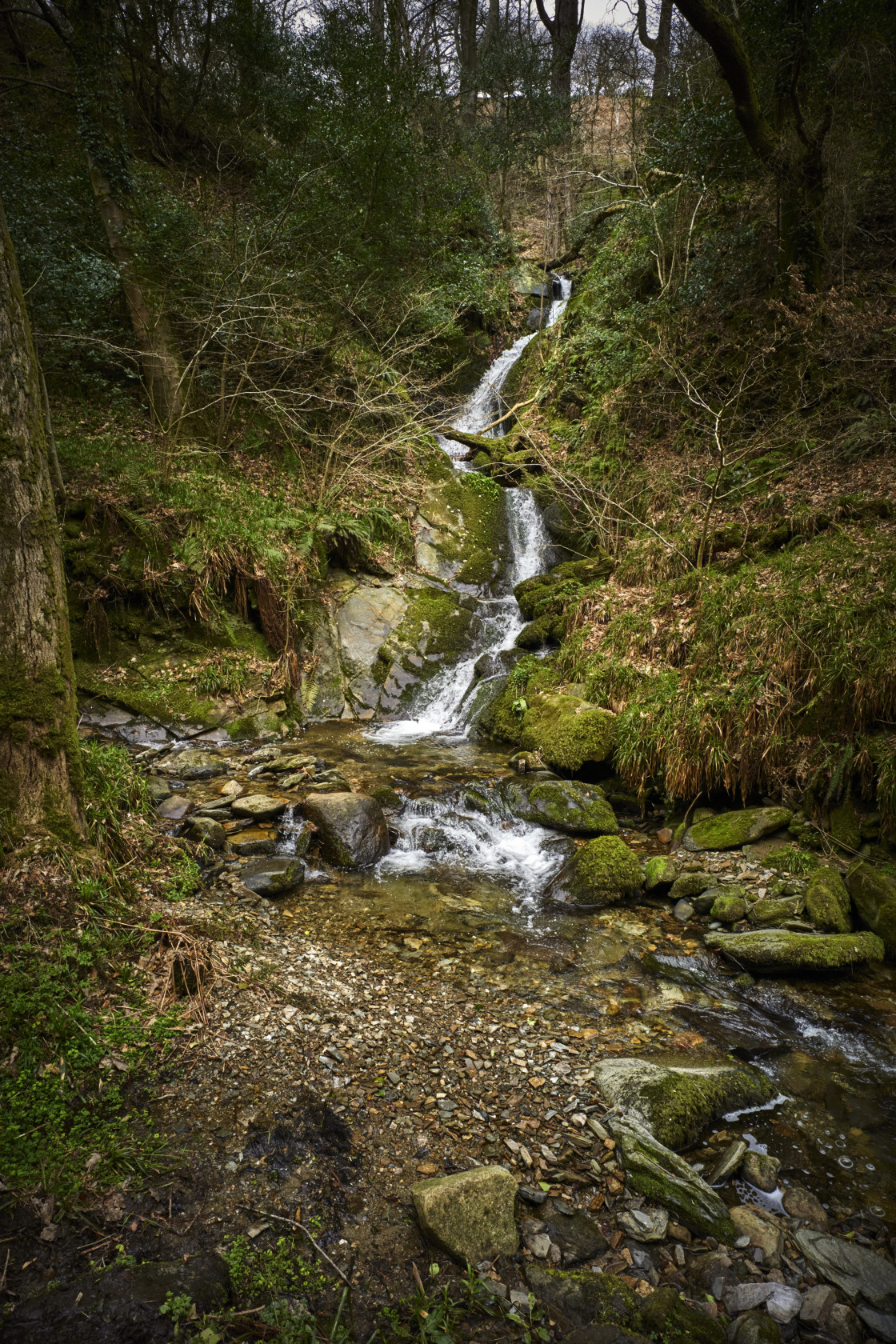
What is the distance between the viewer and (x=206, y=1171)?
2.38m

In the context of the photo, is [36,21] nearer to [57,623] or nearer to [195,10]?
[195,10]

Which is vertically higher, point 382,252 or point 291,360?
point 382,252

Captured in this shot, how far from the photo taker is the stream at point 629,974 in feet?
Result: 10.6

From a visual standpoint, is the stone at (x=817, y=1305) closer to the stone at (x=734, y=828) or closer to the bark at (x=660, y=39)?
the stone at (x=734, y=828)

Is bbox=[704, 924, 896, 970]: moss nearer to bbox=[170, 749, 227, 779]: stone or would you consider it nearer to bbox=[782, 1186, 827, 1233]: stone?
bbox=[782, 1186, 827, 1233]: stone

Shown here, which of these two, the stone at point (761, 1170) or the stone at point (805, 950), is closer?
the stone at point (761, 1170)

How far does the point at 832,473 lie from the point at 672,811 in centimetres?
508

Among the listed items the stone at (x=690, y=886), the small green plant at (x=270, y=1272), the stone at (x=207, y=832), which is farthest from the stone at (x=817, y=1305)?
the stone at (x=207, y=832)

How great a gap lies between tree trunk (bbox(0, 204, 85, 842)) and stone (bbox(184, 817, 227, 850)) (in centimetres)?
209

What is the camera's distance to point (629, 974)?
4527 mm

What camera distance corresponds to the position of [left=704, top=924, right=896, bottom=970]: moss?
14.6ft

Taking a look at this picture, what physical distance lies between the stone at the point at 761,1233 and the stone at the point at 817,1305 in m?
0.14

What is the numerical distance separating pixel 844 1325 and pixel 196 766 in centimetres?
677

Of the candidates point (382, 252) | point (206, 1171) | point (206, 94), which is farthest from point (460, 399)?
point (206, 1171)
